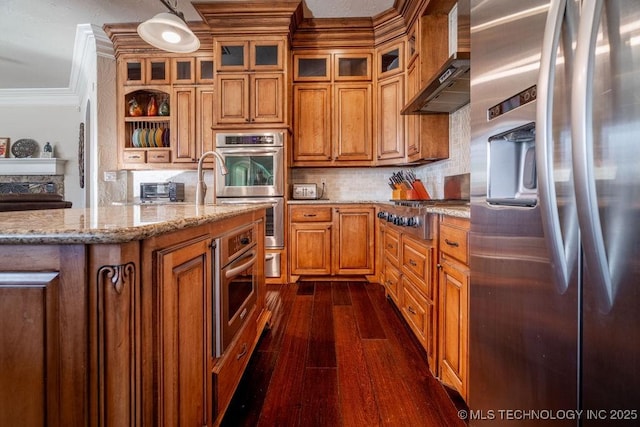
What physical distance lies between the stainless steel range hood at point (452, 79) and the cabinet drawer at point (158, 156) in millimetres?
2796

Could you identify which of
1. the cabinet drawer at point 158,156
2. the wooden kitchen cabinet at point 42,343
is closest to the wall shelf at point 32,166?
the cabinet drawer at point 158,156

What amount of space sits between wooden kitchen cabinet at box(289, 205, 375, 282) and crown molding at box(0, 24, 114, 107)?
9.90ft

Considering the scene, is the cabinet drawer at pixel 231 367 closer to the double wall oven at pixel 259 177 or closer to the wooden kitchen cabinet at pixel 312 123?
the double wall oven at pixel 259 177

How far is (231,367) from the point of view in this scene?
52.5 inches

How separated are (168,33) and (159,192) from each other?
94.3 inches

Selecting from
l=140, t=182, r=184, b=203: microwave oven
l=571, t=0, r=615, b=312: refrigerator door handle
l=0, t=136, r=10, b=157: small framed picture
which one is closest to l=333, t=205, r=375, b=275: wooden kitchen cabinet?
l=140, t=182, r=184, b=203: microwave oven

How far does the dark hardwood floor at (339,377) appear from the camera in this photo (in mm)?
1377

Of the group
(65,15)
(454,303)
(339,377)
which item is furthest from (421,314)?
(65,15)

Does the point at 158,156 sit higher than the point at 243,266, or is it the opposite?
the point at 158,156

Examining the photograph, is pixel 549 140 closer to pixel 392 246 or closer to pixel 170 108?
pixel 392 246

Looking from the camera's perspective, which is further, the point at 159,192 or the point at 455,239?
the point at 159,192

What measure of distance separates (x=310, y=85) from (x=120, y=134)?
7.76 ft

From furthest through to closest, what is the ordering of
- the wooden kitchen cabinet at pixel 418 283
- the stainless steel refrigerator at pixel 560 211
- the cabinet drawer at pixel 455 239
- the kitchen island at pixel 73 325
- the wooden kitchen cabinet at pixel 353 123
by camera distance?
the wooden kitchen cabinet at pixel 353 123, the wooden kitchen cabinet at pixel 418 283, the cabinet drawer at pixel 455 239, the kitchen island at pixel 73 325, the stainless steel refrigerator at pixel 560 211

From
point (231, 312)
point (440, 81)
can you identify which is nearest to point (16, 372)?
point (231, 312)
